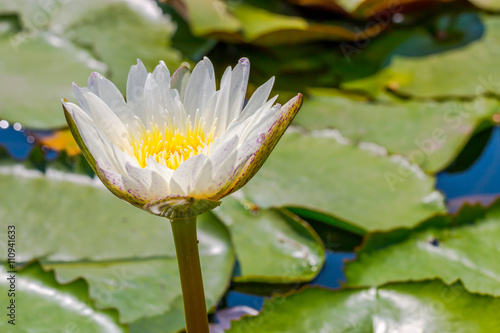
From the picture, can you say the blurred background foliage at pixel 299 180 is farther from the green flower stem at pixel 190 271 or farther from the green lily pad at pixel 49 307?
the green flower stem at pixel 190 271

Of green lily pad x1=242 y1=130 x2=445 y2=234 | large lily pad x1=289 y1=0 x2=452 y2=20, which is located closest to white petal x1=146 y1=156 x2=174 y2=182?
green lily pad x1=242 y1=130 x2=445 y2=234

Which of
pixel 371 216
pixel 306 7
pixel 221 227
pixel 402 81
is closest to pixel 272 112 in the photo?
pixel 221 227

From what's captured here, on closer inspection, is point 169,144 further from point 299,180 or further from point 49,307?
point 299,180

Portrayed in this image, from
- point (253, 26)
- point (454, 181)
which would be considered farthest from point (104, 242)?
point (253, 26)

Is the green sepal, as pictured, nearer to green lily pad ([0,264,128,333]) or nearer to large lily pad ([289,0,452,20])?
green lily pad ([0,264,128,333])

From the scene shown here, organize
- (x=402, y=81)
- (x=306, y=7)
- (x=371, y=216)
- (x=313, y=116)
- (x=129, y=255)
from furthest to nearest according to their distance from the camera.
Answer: (x=306, y=7) < (x=402, y=81) < (x=313, y=116) < (x=371, y=216) < (x=129, y=255)

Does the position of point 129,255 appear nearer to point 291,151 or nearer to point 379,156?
point 291,151

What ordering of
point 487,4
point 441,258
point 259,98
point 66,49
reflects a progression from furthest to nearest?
point 487,4
point 66,49
point 441,258
point 259,98
